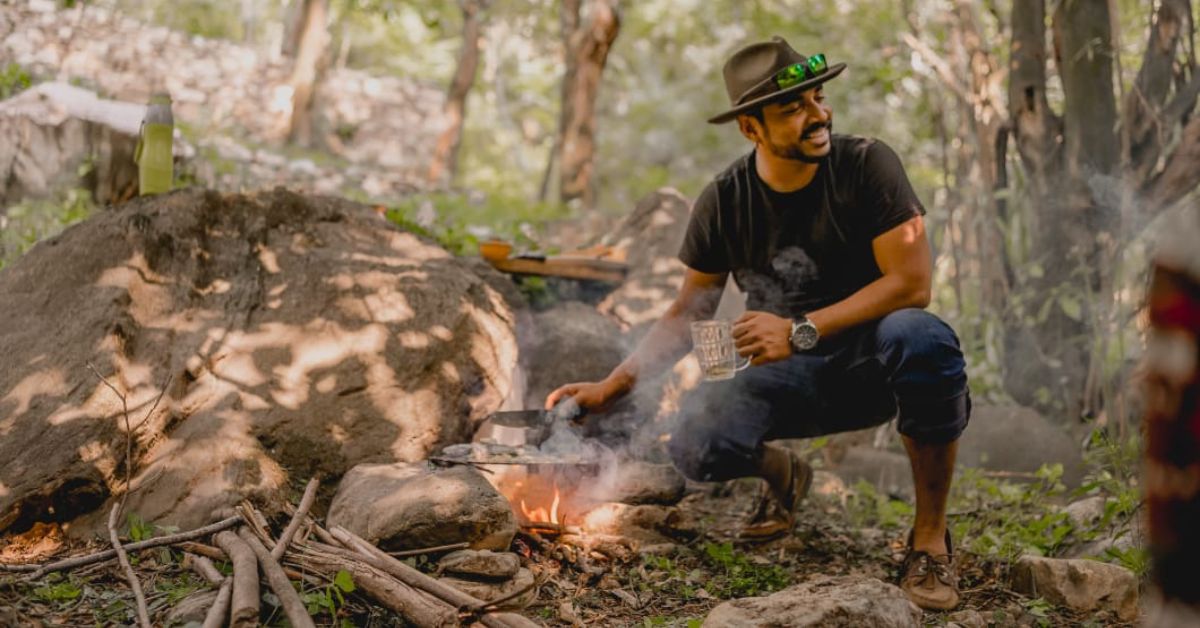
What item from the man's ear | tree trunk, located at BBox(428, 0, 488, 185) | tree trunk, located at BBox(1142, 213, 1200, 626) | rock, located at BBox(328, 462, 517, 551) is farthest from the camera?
tree trunk, located at BBox(428, 0, 488, 185)

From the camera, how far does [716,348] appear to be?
3.36 m

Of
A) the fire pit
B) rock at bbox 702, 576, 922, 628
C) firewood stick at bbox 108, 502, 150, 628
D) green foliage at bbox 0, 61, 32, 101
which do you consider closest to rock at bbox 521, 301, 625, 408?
the fire pit

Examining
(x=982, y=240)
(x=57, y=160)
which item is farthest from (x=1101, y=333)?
(x=57, y=160)

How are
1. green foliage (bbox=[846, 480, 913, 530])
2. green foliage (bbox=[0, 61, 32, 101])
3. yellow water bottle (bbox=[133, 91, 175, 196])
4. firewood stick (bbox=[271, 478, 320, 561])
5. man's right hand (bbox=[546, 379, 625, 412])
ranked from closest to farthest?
firewood stick (bbox=[271, 478, 320, 561]) → man's right hand (bbox=[546, 379, 625, 412]) → green foliage (bbox=[846, 480, 913, 530]) → yellow water bottle (bbox=[133, 91, 175, 196]) → green foliage (bbox=[0, 61, 32, 101])

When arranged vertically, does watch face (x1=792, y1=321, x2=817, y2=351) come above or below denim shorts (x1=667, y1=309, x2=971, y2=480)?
above

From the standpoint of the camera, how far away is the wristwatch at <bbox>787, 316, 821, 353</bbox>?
3.25 metres

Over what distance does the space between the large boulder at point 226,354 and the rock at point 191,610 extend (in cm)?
79

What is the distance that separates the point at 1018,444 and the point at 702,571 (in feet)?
9.16

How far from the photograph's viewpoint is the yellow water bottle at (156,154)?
4.50 metres

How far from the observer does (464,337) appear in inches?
172

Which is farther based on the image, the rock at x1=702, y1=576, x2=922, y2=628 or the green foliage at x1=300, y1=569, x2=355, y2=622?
the green foliage at x1=300, y1=569, x2=355, y2=622

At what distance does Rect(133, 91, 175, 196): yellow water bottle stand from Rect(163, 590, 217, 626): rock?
2549 millimetres

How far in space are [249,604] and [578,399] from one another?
161 centimetres

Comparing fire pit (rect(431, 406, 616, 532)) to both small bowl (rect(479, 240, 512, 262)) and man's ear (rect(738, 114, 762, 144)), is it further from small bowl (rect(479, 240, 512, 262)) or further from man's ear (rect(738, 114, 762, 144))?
small bowl (rect(479, 240, 512, 262))
